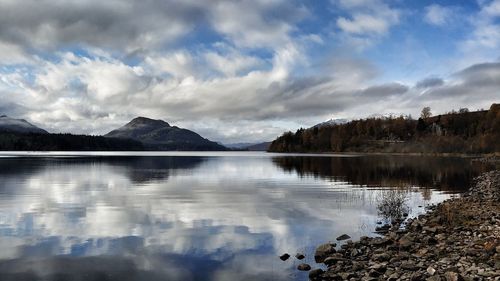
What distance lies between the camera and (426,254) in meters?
21.6

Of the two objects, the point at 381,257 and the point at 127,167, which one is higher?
the point at 127,167

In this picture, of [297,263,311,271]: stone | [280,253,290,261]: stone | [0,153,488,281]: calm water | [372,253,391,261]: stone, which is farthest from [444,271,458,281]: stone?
[280,253,290,261]: stone

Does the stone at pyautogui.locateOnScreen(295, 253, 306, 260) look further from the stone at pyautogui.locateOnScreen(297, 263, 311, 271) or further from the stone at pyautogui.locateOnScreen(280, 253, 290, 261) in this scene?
the stone at pyautogui.locateOnScreen(297, 263, 311, 271)

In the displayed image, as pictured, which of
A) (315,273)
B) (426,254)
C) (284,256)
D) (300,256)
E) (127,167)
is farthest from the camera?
(127,167)

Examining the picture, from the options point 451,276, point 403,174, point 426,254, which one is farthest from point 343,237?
point 403,174

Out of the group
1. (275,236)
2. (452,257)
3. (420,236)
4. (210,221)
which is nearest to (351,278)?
(452,257)

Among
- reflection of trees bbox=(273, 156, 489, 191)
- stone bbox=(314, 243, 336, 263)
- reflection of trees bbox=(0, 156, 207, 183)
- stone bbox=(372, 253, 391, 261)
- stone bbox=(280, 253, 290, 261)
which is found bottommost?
stone bbox=(280, 253, 290, 261)

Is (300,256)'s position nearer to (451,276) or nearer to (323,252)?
(323,252)

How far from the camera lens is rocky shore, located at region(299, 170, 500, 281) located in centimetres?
1784

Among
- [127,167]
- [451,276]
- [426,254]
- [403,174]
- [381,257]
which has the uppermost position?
[127,167]

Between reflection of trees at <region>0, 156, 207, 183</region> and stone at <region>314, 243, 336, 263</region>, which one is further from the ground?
reflection of trees at <region>0, 156, 207, 183</region>

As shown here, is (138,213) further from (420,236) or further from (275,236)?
(420,236)

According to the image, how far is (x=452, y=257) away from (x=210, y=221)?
68.8 ft

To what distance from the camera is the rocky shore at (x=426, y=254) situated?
17.8m
